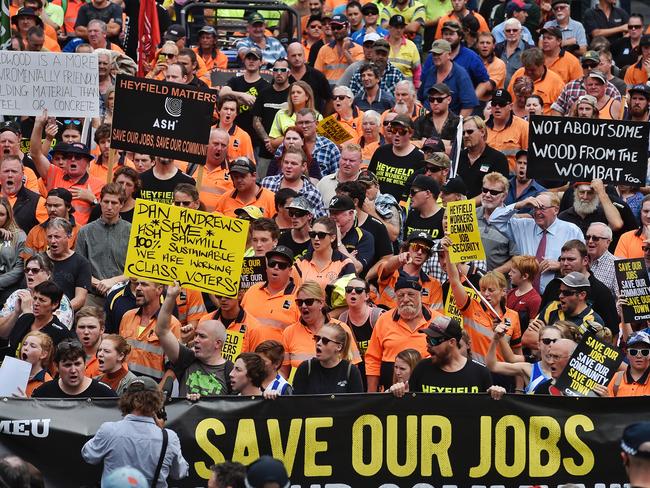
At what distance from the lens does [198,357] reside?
12.6 metres

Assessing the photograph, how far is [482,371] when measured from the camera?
12.4 metres

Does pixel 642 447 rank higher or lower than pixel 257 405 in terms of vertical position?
higher

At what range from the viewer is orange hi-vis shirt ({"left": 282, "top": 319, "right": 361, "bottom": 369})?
1296 centimetres

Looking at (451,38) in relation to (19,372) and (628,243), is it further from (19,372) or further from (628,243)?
(19,372)

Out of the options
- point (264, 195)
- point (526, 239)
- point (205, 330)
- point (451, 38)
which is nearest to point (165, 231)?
point (205, 330)

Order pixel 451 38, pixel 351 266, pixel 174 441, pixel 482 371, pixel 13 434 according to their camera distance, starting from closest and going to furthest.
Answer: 1. pixel 174 441
2. pixel 13 434
3. pixel 482 371
4. pixel 351 266
5. pixel 451 38

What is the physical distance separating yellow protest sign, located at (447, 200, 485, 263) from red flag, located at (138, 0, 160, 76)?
6.95 metres

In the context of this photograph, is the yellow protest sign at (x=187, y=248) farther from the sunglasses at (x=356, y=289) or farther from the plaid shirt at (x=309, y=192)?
the plaid shirt at (x=309, y=192)

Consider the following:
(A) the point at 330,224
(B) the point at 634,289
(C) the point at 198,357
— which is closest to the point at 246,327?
(C) the point at 198,357

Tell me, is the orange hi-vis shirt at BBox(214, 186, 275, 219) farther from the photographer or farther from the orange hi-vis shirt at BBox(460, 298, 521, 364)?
the photographer

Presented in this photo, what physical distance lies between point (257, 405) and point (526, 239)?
4.65 metres

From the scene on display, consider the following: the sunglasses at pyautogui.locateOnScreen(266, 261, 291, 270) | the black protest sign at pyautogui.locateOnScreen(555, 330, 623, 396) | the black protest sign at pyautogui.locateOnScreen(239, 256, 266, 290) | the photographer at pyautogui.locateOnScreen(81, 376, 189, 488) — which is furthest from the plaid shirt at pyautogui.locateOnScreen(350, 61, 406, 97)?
the photographer at pyautogui.locateOnScreen(81, 376, 189, 488)

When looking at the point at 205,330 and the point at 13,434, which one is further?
the point at 205,330

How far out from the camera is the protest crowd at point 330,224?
40.7 feet
